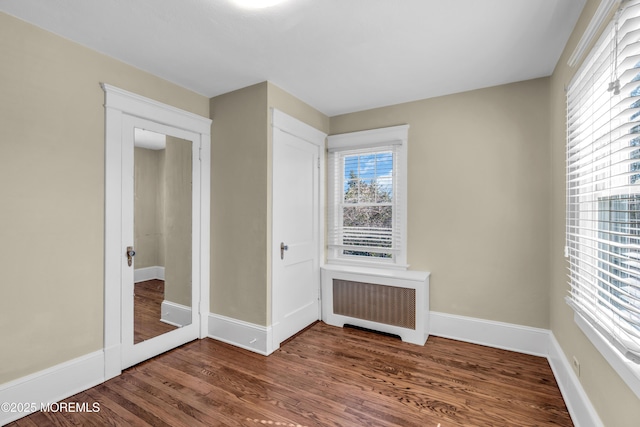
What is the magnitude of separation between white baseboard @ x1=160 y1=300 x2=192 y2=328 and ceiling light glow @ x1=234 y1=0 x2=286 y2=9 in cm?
254

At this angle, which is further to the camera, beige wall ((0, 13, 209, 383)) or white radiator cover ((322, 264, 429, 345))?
white radiator cover ((322, 264, 429, 345))

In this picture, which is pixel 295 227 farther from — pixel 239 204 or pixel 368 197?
pixel 368 197

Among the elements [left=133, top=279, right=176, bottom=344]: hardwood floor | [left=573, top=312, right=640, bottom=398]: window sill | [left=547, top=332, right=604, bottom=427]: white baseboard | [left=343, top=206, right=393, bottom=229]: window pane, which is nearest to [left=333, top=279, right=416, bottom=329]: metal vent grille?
[left=343, top=206, right=393, bottom=229]: window pane

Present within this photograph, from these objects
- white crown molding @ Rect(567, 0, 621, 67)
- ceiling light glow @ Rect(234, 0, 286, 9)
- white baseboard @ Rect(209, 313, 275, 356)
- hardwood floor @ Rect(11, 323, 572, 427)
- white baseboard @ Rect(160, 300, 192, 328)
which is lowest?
hardwood floor @ Rect(11, 323, 572, 427)

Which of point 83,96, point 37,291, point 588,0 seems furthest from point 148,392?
point 588,0

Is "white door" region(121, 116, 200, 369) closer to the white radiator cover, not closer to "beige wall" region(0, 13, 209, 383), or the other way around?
"beige wall" region(0, 13, 209, 383)

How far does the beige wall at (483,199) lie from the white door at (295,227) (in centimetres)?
107

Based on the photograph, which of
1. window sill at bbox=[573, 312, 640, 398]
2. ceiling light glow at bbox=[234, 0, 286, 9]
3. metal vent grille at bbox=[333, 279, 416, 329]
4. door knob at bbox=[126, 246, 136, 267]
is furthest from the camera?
metal vent grille at bbox=[333, 279, 416, 329]

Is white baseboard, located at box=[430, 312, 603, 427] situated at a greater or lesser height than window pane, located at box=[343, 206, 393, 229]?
lesser

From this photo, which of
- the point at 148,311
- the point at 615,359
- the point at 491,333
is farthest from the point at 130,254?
the point at 491,333

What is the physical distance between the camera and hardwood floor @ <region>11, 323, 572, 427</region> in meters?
1.98

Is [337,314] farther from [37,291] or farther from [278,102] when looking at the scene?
[37,291]

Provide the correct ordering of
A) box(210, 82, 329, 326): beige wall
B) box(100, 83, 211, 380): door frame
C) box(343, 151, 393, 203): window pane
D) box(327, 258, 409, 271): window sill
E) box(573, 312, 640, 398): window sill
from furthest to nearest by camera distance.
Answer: box(343, 151, 393, 203): window pane → box(327, 258, 409, 271): window sill → box(210, 82, 329, 326): beige wall → box(100, 83, 211, 380): door frame → box(573, 312, 640, 398): window sill

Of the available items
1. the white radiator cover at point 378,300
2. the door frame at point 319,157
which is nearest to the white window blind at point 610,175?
the white radiator cover at point 378,300
